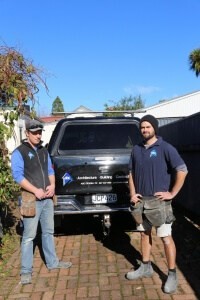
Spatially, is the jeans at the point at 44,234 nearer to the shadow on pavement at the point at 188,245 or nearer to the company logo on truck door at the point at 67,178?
the company logo on truck door at the point at 67,178

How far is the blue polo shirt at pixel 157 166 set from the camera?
4.56m

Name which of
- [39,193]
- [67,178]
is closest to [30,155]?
[39,193]

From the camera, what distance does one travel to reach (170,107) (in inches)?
1384

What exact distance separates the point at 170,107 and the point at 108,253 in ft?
98.5

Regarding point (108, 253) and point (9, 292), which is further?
point (108, 253)

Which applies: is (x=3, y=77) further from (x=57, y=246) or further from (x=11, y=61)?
(x=57, y=246)

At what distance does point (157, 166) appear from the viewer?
4.57m

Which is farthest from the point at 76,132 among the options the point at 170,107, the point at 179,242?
the point at 170,107

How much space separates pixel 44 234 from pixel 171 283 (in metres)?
1.71

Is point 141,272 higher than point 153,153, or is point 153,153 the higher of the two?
point 153,153

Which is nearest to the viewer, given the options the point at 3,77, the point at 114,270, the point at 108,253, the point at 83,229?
the point at 114,270

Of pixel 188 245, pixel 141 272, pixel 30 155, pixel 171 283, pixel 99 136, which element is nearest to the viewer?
pixel 171 283

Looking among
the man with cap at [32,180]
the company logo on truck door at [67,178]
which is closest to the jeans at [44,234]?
the man with cap at [32,180]

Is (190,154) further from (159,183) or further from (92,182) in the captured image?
(159,183)
